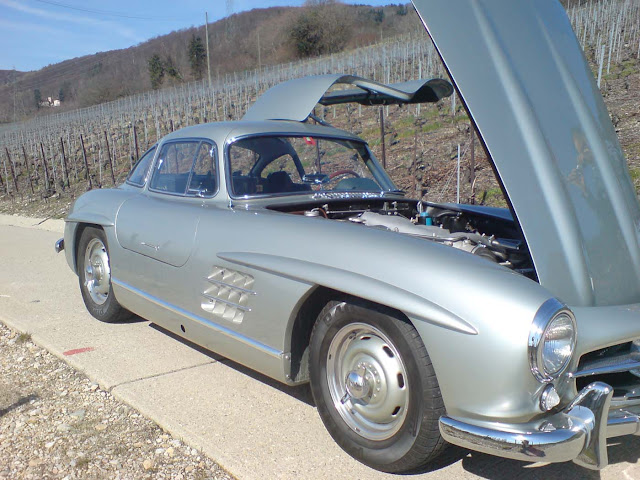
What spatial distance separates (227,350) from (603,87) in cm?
1189

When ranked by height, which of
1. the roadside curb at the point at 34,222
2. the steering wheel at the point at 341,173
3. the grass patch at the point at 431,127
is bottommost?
the roadside curb at the point at 34,222

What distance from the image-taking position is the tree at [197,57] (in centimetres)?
6356

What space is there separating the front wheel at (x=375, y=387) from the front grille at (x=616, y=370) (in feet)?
1.91

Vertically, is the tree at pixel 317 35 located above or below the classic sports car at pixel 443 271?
above

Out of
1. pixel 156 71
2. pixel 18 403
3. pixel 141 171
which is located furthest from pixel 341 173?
pixel 156 71

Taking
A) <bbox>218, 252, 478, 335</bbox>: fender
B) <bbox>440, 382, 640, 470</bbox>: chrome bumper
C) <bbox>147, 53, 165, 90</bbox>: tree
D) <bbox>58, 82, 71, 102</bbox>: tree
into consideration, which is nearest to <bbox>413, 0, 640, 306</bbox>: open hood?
<bbox>440, 382, 640, 470</bbox>: chrome bumper

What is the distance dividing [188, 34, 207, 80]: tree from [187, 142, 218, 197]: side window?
63.9 meters

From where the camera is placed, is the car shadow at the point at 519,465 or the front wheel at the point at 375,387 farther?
the car shadow at the point at 519,465

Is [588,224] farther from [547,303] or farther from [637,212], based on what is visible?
[547,303]

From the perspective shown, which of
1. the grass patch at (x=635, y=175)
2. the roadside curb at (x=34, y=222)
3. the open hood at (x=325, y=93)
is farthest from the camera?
the roadside curb at (x=34, y=222)

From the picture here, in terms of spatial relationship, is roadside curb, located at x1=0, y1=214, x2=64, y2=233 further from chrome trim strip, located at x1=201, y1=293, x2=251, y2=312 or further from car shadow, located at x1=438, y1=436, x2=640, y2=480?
car shadow, located at x1=438, y1=436, x2=640, y2=480

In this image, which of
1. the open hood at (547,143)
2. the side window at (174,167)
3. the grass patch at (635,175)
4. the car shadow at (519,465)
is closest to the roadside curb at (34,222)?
the side window at (174,167)

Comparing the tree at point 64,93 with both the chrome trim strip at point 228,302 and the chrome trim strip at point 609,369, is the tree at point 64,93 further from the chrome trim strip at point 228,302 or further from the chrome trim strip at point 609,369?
the chrome trim strip at point 609,369

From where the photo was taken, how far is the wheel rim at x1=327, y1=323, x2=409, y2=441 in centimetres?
241
